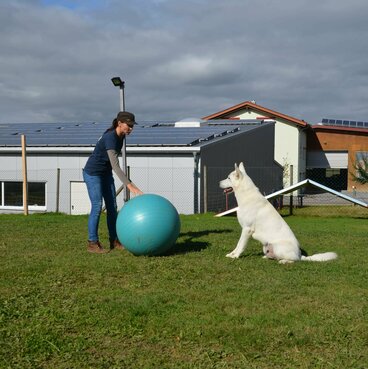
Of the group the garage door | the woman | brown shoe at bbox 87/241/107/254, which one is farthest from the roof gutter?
the garage door

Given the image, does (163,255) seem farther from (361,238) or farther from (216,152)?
(216,152)

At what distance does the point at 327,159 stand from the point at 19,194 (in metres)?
26.6

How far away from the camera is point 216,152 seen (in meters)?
21.3

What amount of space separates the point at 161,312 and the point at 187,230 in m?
6.16

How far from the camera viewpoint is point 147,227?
24.1 feet

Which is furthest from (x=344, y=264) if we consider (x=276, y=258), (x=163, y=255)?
(x=163, y=255)

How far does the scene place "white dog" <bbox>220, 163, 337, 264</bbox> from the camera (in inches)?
291

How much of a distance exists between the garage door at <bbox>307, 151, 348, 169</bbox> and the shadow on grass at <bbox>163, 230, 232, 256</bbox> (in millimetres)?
31520

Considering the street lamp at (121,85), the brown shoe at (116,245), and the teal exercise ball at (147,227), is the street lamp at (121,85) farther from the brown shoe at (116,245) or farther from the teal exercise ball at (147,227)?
the teal exercise ball at (147,227)

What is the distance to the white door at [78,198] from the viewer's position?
68.0 ft

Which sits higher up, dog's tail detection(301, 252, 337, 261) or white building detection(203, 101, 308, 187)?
white building detection(203, 101, 308, 187)

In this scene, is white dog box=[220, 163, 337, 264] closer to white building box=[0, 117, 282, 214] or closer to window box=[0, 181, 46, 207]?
white building box=[0, 117, 282, 214]

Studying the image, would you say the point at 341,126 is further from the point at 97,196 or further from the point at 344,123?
the point at 97,196

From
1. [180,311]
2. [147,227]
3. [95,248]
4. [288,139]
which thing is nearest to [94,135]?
[95,248]
